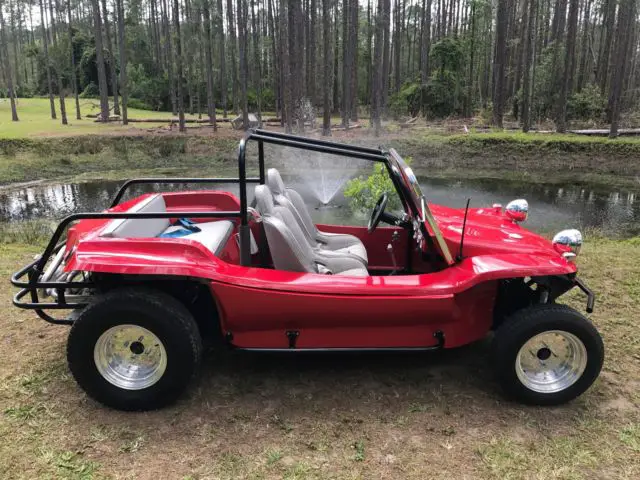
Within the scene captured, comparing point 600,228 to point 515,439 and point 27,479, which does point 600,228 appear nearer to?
point 515,439

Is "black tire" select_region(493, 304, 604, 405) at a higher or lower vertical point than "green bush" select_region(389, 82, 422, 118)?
lower

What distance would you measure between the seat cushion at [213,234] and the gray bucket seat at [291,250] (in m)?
0.35

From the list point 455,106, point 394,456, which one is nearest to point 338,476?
point 394,456

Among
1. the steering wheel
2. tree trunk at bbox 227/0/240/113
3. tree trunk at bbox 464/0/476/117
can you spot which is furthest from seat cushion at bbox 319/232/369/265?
tree trunk at bbox 464/0/476/117

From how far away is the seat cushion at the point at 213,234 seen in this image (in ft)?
10.6

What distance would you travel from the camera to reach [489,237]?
3.21m

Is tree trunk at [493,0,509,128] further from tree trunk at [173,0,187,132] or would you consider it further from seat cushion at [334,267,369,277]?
seat cushion at [334,267,369,277]

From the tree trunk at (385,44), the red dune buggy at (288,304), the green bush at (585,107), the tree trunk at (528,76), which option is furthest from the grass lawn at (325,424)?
the green bush at (585,107)

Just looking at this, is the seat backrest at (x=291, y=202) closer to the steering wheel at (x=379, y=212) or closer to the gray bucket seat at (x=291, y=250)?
the gray bucket seat at (x=291, y=250)

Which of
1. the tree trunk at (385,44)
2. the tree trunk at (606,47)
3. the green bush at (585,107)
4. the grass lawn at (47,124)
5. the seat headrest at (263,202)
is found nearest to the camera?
the seat headrest at (263,202)

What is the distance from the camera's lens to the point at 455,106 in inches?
1139

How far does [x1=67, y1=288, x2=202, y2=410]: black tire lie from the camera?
275 cm

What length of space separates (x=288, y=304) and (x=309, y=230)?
1169 millimetres

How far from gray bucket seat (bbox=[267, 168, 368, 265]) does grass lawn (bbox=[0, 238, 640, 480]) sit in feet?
2.58
